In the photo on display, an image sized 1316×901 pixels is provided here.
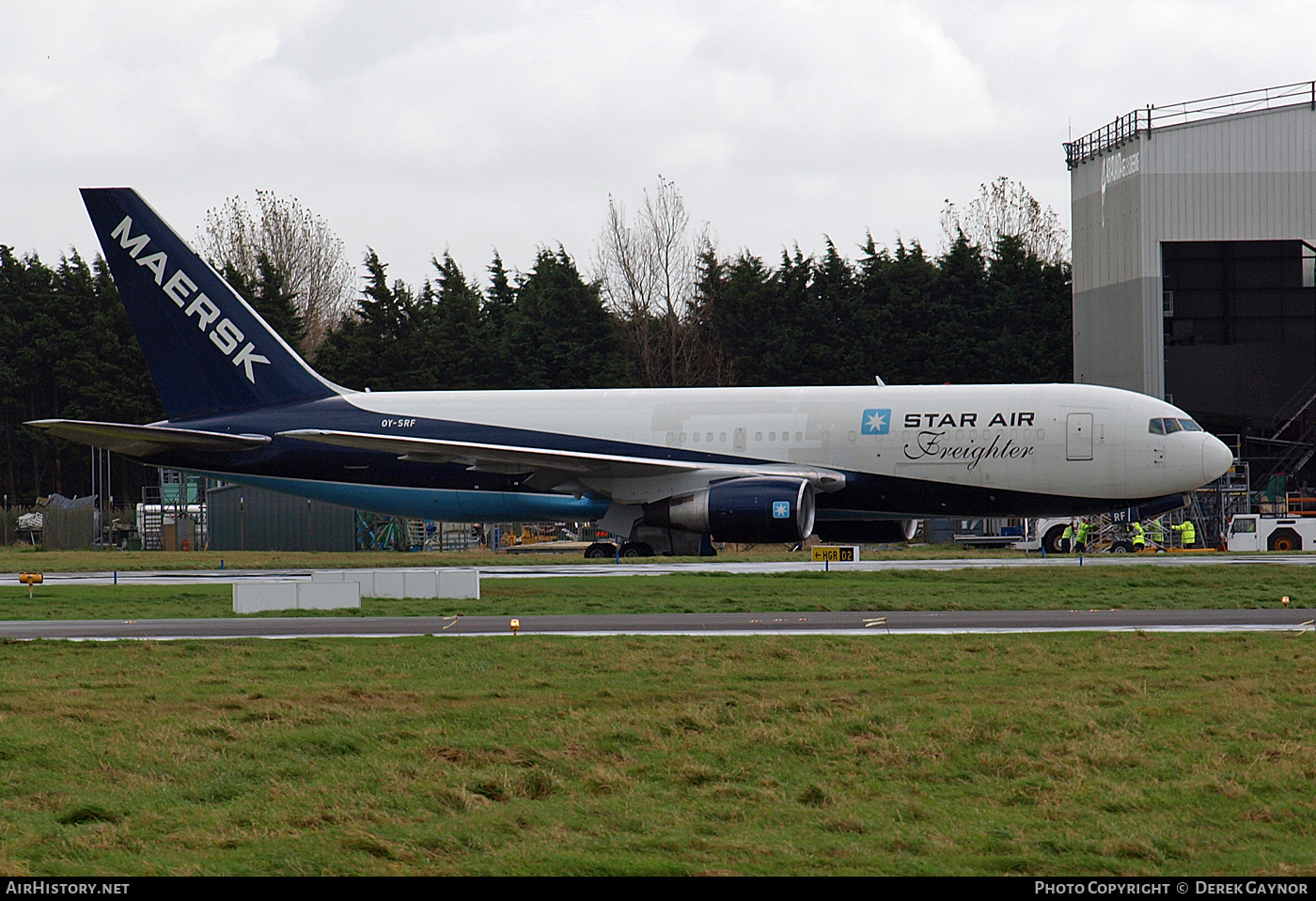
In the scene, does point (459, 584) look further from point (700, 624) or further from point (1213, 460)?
point (1213, 460)

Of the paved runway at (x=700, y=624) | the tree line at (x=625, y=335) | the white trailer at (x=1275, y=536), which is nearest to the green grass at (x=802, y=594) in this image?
the paved runway at (x=700, y=624)

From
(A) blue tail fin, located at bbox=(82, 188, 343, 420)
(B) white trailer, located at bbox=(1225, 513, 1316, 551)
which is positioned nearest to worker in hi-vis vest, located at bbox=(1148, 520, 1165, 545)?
(B) white trailer, located at bbox=(1225, 513, 1316, 551)

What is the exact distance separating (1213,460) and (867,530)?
832 centimetres

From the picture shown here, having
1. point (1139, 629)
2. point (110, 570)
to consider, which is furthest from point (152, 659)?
point (110, 570)

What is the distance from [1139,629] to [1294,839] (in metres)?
9.41

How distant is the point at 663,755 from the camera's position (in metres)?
9.88

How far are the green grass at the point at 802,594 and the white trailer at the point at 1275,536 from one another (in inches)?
517

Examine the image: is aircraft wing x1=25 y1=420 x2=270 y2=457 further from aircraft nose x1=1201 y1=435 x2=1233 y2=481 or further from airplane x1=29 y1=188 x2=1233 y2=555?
aircraft nose x1=1201 y1=435 x2=1233 y2=481

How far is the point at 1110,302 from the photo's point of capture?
163 feet

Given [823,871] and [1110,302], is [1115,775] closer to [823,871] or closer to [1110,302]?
[823,871]

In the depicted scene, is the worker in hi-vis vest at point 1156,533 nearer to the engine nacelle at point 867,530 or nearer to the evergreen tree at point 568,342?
the engine nacelle at point 867,530

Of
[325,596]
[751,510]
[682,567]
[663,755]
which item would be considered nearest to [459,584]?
[325,596]

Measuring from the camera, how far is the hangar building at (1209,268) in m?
46.6

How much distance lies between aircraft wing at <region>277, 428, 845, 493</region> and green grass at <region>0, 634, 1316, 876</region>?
60.7 feet
